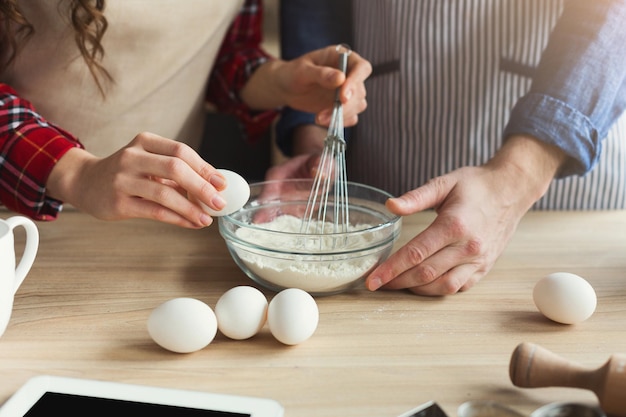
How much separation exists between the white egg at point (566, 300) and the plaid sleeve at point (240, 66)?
0.83 meters

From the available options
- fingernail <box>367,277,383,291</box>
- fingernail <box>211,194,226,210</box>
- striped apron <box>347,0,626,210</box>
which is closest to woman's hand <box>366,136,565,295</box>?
fingernail <box>367,277,383,291</box>

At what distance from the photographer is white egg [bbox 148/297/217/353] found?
2.38 feet

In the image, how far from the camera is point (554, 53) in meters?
1.10

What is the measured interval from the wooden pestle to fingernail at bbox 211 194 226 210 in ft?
1.28

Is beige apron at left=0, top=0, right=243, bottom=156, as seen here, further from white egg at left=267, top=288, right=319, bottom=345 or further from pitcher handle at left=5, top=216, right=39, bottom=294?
white egg at left=267, top=288, right=319, bottom=345

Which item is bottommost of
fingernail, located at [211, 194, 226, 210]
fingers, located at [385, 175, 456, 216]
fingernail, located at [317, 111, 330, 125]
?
fingernail, located at [317, 111, 330, 125]

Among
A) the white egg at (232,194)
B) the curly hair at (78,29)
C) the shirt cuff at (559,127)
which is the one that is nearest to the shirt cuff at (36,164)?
the curly hair at (78,29)

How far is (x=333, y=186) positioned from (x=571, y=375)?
21.4 inches

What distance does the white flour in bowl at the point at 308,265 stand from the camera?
2.84ft

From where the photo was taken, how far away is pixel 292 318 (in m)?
0.74

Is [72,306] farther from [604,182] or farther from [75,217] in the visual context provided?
[604,182]

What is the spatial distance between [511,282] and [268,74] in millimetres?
660

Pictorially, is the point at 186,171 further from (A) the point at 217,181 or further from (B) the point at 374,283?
(B) the point at 374,283

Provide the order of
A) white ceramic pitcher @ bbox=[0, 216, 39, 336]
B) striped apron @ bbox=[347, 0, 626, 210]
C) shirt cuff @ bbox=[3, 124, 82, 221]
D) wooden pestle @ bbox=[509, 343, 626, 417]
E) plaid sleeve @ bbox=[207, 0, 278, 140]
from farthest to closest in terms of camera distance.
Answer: plaid sleeve @ bbox=[207, 0, 278, 140]
striped apron @ bbox=[347, 0, 626, 210]
shirt cuff @ bbox=[3, 124, 82, 221]
white ceramic pitcher @ bbox=[0, 216, 39, 336]
wooden pestle @ bbox=[509, 343, 626, 417]
